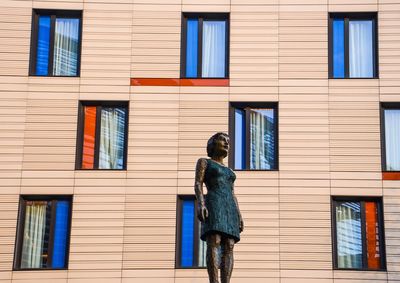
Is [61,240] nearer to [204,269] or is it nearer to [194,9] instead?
[204,269]

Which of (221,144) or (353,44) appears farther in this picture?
(353,44)

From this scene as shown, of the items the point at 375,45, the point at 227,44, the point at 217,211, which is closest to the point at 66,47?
the point at 227,44

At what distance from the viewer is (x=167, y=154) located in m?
29.1

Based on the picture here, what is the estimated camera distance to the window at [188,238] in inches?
1120

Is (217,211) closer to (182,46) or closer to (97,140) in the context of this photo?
(97,140)

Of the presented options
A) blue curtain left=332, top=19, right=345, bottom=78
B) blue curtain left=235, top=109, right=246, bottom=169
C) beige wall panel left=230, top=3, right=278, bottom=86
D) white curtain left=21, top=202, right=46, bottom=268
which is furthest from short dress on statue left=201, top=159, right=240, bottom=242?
blue curtain left=332, top=19, right=345, bottom=78

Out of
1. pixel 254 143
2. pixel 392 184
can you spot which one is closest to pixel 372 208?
pixel 392 184

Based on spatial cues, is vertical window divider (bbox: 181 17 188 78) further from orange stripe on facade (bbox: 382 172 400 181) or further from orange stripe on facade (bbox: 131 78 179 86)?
orange stripe on facade (bbox: 382 172 400 181)

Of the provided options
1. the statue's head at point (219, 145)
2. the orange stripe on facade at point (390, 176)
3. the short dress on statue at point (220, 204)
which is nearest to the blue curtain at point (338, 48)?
the orange stripe on facade at point (390, 176)

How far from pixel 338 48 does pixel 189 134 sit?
19.4ft

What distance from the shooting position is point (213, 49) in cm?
3072

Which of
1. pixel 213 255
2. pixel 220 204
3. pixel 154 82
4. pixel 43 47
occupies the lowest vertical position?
pixel 213 255

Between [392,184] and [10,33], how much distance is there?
→ 13376mm

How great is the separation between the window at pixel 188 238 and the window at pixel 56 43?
578cm
